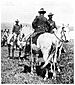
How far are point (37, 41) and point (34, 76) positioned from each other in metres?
0.91

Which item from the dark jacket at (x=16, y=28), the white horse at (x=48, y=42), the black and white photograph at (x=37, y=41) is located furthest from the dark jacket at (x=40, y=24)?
the dark jacket at (x=16, y=28)

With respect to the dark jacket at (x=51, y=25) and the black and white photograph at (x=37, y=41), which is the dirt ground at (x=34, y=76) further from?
the dark jacket at (x=51, y=25)

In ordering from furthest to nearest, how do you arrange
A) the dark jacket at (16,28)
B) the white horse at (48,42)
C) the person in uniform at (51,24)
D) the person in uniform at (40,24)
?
the dark jacket at (16,28) < the person in uniform at (51,24) < the person in uniform at (40,24) < the white horse at (48,42)

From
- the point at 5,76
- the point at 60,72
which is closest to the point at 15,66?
the point at 5,76

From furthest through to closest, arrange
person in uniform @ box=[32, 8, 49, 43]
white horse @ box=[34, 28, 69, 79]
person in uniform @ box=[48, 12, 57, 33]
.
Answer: person in uniform @ box=[48, 12, 57, 33] → person in uniform @ box=[32, 8, 49, 43] → white horse @ box=[34, 28, 69, 79]

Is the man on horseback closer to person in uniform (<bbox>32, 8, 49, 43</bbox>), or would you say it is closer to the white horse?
person in uniform (<bbox>32, 8, 49, 43</bbox>)

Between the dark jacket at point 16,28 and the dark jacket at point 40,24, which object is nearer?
the dark jacket at point 40,24

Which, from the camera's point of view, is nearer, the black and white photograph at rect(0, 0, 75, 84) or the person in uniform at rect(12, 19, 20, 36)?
the black and white photograph at rect(0, 0, 75, 84)

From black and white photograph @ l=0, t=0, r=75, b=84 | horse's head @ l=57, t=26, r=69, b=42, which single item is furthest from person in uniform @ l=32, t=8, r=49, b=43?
horse's head @ l=57, t=26, r=69, b=42

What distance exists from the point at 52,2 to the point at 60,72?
1730 mm

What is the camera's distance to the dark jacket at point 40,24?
8570 mm

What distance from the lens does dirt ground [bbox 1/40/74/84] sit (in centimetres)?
865

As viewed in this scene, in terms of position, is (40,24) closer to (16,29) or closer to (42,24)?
(42,24)

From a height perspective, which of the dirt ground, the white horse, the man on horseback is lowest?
the dirt ground
